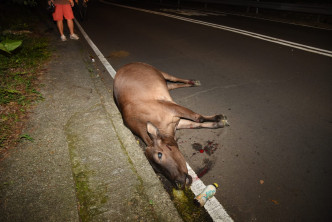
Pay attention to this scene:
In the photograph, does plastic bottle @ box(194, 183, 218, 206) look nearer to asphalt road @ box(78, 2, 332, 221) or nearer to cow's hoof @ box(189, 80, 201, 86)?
asphalt road @ box(78, 2, 332, 221)

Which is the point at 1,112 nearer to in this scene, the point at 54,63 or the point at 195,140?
the point at 54,63

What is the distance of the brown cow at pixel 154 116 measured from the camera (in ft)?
7.97

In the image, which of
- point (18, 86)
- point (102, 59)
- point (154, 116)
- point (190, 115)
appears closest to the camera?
point (154, 116)

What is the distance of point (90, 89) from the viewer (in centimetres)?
456

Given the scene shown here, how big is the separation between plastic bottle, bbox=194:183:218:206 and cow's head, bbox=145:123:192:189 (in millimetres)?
221

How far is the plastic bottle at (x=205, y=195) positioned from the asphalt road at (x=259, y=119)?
0.36ft

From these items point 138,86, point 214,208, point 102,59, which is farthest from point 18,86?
point 214,208

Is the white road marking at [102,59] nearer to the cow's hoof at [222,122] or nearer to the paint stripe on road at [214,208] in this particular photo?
the cow's hoof at [222,122]

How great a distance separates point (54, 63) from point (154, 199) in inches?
213

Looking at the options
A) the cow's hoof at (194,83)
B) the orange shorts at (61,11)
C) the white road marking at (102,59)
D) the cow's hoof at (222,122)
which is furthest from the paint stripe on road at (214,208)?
the orange shorts at (61,11)

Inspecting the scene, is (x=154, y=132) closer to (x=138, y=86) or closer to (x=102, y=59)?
(x=138, y=86)

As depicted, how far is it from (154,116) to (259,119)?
1868 mm

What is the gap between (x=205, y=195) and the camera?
231 cm

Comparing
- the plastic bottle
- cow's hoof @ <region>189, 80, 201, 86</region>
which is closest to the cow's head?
the plastic bottle
